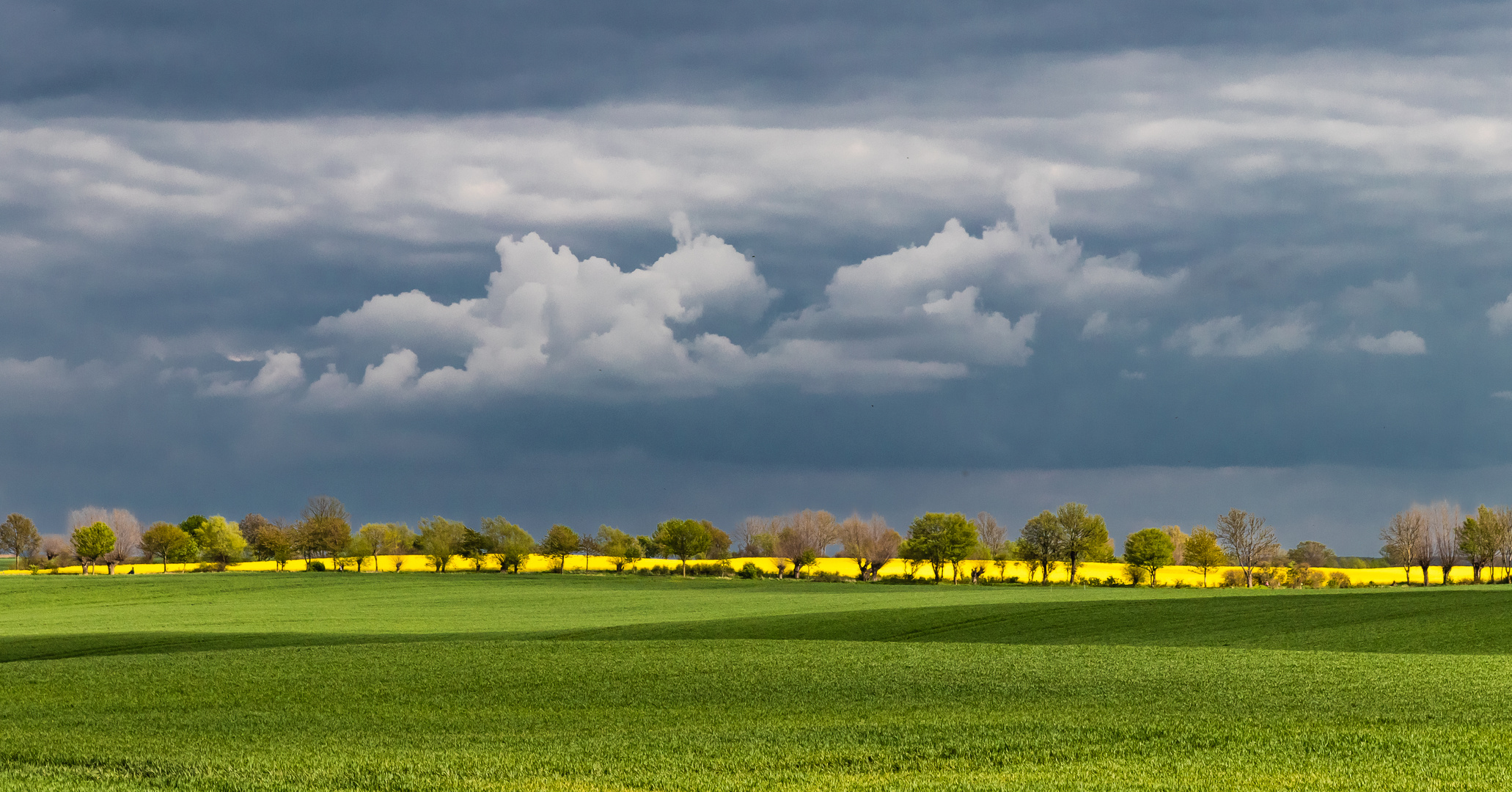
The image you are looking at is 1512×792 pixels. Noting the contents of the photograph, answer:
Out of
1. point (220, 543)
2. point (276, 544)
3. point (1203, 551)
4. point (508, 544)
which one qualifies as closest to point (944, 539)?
point (1203, 551)

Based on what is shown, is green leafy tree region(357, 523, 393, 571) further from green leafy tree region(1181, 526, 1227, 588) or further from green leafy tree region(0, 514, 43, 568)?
green leafy tree region(1181, 526, 1227, 588)

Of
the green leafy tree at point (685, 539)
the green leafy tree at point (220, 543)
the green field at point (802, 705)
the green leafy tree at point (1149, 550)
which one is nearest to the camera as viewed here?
the green field at point (802, 705)

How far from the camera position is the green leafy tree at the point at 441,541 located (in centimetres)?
11975

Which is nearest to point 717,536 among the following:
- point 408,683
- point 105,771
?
point 408,683

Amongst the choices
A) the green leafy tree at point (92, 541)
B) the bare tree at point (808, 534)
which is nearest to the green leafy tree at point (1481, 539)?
the bare tree at point (808, 534)

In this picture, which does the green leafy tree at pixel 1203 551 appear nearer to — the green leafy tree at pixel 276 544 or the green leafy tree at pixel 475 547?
the green leafy tree at pixel 475 547

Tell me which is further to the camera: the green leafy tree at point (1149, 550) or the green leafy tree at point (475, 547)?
the green leafy tree at point (475, 547)

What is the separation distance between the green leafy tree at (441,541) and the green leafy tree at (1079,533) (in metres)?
63.0

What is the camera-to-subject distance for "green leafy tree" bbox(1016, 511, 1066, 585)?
112 metres

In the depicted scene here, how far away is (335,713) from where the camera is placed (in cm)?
1906

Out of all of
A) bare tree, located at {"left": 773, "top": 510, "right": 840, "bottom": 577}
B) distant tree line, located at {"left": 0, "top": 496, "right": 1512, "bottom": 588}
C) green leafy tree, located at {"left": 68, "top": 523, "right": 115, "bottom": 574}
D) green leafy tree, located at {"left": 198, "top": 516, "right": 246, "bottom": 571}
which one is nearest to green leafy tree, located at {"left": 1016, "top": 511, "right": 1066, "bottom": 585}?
distant tree line, located at {"left": 0, "top": 496, "right": 1512, "bottom": 588}

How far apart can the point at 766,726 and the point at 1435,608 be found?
3145 centimetres

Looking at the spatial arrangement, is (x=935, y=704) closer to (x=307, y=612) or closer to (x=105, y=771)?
→ (x=105, y=771)

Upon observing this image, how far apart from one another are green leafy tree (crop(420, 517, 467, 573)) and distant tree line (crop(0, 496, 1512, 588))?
180 mm
